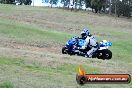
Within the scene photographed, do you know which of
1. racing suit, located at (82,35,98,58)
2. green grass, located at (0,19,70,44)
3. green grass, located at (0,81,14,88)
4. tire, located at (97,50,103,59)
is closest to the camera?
green grass, located at (0,81,14,88)

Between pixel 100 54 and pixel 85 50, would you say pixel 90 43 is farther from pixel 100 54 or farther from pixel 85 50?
pixel 100 54

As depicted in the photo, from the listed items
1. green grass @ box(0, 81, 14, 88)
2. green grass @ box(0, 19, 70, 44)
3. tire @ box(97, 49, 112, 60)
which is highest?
green grass @ box(0, 81, 14, 88)

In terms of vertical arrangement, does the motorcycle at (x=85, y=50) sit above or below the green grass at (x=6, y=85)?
below

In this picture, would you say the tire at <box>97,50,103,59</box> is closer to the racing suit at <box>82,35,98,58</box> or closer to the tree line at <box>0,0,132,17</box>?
the racing suit at <box>82,35,98,58</box>

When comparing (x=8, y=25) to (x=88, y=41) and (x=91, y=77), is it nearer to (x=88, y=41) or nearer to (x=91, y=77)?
(x=88, y=41)

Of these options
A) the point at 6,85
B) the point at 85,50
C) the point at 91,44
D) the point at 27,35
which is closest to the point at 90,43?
the point at 91,44

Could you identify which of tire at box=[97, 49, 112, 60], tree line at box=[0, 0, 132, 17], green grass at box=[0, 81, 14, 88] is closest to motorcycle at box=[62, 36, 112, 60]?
tire at box=[97, 49, 112, 60]

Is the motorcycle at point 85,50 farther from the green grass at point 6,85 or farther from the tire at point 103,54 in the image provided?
the green grass at point 6,85

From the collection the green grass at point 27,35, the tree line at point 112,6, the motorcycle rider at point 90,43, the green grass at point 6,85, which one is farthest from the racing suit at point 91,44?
the tree line at point 112,6

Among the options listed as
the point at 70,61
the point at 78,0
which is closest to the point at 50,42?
the point at 70,61

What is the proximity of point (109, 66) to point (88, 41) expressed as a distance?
5154 mm

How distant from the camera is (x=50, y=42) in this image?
31.3m

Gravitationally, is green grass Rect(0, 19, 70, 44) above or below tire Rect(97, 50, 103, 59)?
above

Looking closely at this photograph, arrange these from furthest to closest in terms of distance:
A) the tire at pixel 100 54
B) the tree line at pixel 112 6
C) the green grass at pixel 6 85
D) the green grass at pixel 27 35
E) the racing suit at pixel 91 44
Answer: the tree line at pixel 112 6 < the green grass at pixel 27 35 < the tire at pixel 100 54 < the racing suit at pixel 91 44 < the green grass at pixel 6 85
